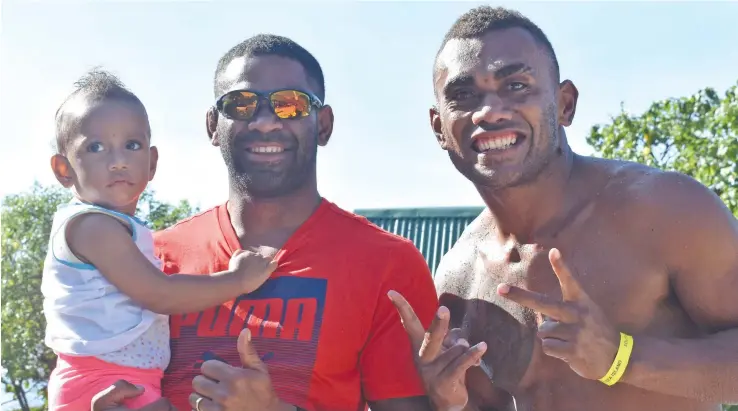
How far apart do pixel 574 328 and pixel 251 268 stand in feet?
3.57

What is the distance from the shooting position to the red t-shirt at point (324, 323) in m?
2.96

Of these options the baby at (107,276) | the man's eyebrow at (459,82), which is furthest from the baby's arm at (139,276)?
the man's eyebrow at (459,82)

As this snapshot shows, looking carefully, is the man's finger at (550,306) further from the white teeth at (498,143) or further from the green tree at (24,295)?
the green tree at (24,295)

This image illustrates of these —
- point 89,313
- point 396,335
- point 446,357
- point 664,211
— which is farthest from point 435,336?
point 89,313

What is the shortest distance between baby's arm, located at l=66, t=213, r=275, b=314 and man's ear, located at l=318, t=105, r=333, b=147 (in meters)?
0.72

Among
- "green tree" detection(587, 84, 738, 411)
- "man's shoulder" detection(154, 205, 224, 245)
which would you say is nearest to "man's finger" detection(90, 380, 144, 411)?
"man's shoulder" detection(154, 205, 224, 245)

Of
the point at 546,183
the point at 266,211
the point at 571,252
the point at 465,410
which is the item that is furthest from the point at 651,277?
the point at 266,211

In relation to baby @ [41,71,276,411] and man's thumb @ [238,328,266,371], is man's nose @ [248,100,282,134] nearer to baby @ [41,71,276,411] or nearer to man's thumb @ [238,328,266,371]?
baby @ [41,71,276,411]

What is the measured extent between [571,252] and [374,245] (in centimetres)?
72

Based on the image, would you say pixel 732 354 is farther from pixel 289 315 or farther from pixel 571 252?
pixel 289 315

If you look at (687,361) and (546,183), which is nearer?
(687,361)

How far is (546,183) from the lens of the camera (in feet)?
10.7

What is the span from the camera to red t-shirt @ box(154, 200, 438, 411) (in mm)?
2963

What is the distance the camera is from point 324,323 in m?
3.00
